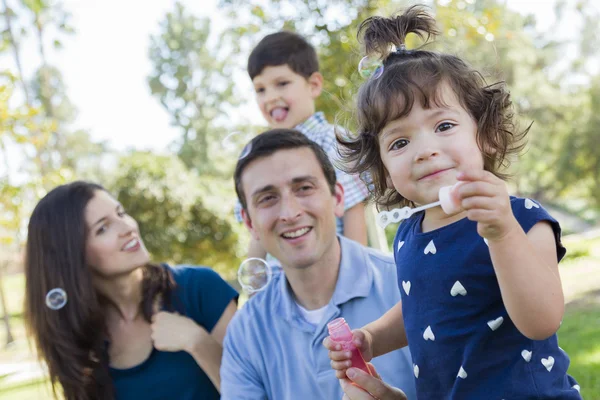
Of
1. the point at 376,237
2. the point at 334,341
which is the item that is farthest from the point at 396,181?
the point at 376,237

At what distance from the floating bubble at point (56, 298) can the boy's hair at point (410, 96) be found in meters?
1.89

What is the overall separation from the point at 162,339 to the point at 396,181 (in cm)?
184

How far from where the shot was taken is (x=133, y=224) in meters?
3.33

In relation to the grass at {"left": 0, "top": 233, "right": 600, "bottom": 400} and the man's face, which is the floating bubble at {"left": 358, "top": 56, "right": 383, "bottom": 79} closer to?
the man's face

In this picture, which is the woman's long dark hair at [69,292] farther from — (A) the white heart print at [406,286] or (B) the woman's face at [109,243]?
(A) the white heart print at [406,286]

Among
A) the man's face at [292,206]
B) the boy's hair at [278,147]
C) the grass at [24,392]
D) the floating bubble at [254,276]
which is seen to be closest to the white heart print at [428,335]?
the man's face at [292,206]

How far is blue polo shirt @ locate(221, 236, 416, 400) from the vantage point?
2354 mm

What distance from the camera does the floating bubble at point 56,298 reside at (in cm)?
325

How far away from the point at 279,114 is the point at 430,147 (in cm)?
221

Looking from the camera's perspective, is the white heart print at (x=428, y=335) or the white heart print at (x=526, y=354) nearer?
the white heart print at (x=526, y=354)

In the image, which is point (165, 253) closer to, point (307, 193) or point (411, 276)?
point (307, 193)

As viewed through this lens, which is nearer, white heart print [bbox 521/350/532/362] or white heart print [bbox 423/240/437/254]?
white heart print [bbox 521/350/532/362]

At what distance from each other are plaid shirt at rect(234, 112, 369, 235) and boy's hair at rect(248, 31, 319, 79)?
348 mm

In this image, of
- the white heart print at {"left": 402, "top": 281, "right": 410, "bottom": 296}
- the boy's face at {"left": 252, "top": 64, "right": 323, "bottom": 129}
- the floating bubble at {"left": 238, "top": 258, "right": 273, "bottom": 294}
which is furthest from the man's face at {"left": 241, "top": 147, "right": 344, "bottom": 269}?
the boy's face at {"left": 252, "top": 64, "right": 323, "bottom": 129}
